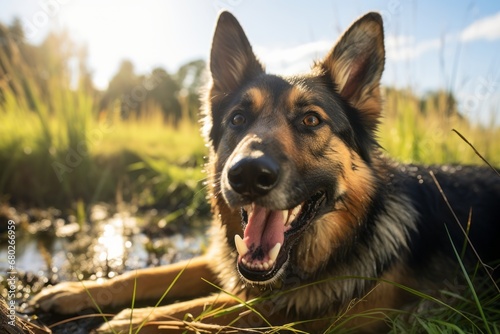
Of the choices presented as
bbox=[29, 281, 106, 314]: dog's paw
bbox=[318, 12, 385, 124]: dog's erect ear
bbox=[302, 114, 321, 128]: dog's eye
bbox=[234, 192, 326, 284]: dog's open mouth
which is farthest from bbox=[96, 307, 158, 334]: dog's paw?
bbox=[318, 12, 385, 124]: dog's erect ear

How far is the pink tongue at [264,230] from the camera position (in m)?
2.93

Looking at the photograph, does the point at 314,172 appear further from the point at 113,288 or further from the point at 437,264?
the point at 113,288

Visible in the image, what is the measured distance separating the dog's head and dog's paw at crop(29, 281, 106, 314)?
4.06 ft

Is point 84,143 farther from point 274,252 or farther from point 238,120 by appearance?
point 274,252

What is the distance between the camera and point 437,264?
3529 mm

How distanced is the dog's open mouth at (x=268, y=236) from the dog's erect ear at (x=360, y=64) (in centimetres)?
94

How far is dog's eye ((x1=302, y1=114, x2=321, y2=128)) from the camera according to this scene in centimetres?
327

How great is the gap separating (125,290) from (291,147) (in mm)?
1963

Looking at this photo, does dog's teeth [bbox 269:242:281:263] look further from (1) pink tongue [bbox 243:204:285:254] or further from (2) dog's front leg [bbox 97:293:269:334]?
(2) dog's front leg [bbox 97:293:269:334]

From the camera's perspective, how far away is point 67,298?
365 cm

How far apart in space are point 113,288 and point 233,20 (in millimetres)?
2442

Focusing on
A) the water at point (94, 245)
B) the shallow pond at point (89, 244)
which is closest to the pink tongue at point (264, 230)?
the shallow pond at point (89, 244)

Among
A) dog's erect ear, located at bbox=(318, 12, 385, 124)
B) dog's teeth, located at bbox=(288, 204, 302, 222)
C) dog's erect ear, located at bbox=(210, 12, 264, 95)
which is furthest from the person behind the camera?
dog's erect ear, located at bbox=(210, 12, 264, 95)

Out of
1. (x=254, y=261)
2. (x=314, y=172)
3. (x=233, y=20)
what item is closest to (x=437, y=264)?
(x=314, y=172)
